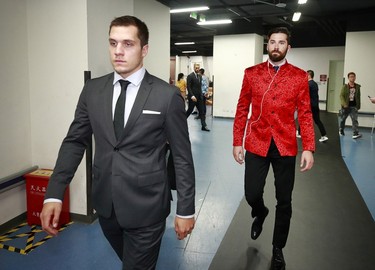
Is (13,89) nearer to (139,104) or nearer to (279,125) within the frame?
(139,104)

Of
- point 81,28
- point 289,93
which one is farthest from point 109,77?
point 81,28

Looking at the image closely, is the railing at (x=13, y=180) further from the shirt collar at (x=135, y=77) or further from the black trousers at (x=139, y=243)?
the shirt collar at (x=135, y=77)

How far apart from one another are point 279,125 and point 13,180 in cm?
254

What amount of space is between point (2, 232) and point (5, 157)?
0.71 meters

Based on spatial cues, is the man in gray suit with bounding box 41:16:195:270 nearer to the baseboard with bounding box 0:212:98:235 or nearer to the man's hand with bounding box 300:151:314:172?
→ the man's hand with bounding box 300:151:314:172

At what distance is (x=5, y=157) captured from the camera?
10.8 ft

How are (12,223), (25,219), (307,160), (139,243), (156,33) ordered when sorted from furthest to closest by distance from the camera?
(156,33), (25,219), (12,223), (307,160), (139,243)

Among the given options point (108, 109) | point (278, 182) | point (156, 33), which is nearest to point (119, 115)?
point (108, 109)

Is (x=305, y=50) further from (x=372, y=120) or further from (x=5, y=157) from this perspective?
(x=5, y=157)

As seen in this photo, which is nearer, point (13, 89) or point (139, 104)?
point (139, 104)

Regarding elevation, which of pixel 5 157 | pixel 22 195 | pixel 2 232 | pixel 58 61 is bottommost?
pixel 2 232

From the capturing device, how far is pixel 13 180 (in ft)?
10.8

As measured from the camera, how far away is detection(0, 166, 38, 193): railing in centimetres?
316

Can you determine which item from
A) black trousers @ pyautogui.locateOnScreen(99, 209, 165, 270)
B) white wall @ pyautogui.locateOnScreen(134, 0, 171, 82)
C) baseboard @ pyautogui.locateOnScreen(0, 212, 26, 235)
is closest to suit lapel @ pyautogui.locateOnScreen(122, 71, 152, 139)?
black trousers @ pyautogui.locateOnScreen(99, 209, 165, 270)
